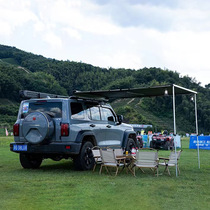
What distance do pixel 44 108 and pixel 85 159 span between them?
1.73 m

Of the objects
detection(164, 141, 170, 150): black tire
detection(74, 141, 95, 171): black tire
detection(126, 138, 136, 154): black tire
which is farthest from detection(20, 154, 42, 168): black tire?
detection(164, 141, 170, 150): black tire

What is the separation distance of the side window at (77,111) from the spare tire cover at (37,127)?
2.10ft

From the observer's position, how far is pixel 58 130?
9234 millimetres

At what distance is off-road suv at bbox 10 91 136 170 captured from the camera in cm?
915

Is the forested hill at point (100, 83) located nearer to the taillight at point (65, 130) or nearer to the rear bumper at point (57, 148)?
the rear bumper at point (57, 148)

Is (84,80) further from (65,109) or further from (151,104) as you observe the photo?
(65,109)

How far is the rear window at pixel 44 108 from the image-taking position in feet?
31.0

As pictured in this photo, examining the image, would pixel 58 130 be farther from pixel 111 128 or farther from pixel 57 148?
pixel 111 128

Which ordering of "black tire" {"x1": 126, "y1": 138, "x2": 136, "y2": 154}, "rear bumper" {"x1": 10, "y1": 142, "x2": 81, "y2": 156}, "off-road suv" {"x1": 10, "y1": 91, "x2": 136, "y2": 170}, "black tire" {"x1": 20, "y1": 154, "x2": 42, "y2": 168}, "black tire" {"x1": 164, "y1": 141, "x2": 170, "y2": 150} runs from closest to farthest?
"rear bumper" {"x1": 10, "y1": 142, "x2": 81, "y2": 156} → "off-road suv" {"x1": 10, "y1": 91, "x2": 136, "y2": 170} → "black tire" {"x1": 20, "y1": 154, "x2": 42, "y2": 168} → "black tire" {"x1": 126, "y1": 138, "x2": 136, "y2": 154} → "black tire" {"x1": 164, "y1": 141, "x2": 170, "y2": 150}

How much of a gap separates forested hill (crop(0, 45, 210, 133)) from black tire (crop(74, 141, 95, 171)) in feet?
117

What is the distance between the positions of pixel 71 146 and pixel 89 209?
12.1 ft

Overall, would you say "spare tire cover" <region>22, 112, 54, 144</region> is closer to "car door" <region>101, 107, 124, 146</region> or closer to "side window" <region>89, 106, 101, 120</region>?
"side window" <region>89, 106, 101, 120</region>

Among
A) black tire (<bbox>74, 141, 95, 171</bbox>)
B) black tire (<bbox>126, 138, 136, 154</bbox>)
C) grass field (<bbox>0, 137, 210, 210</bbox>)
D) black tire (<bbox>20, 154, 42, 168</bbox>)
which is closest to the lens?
grass field (<bbox>0, 137, 210, 210</bbox>)

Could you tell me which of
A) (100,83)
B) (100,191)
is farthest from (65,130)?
(100,83)
